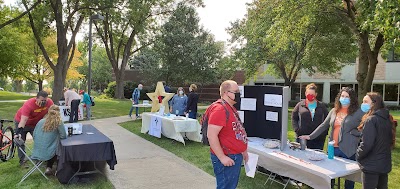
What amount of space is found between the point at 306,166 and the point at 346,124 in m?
0.92

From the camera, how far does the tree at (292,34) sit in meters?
12.4

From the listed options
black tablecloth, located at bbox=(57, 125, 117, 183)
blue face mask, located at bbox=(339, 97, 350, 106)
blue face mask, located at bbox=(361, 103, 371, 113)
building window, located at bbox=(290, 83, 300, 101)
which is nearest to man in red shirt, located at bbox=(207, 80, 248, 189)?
blue face mask, located at bbox=(361, 103, 371, 113)

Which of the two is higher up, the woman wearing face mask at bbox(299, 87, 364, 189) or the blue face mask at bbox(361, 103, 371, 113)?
the blue face mask at bbox(361, 103, 371, 113)

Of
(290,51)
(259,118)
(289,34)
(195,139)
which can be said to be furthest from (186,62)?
(259,118)

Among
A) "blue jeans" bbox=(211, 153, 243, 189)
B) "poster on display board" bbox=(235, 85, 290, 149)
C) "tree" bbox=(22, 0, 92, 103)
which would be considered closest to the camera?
"blue jeans" bbox=(211, 153, 243, 189)

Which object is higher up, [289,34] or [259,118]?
[289,34]

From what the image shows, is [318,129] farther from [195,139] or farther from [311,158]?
[195,139]

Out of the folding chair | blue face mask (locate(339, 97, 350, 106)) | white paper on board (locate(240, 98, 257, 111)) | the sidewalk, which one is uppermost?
blue face mask (locate(339, 97, 350, 106))

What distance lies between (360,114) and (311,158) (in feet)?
3.06

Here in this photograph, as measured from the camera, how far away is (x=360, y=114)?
4625 mm

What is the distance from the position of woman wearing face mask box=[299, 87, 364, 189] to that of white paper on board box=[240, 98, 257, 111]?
144 cm

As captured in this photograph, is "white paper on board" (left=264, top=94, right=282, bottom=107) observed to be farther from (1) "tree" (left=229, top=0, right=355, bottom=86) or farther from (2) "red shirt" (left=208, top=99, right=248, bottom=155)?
(1) "tree" (left=229, top=0, right=355, bottom=86)

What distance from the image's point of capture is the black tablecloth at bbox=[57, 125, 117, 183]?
5559 millimetres

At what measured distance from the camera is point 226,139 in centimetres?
362
